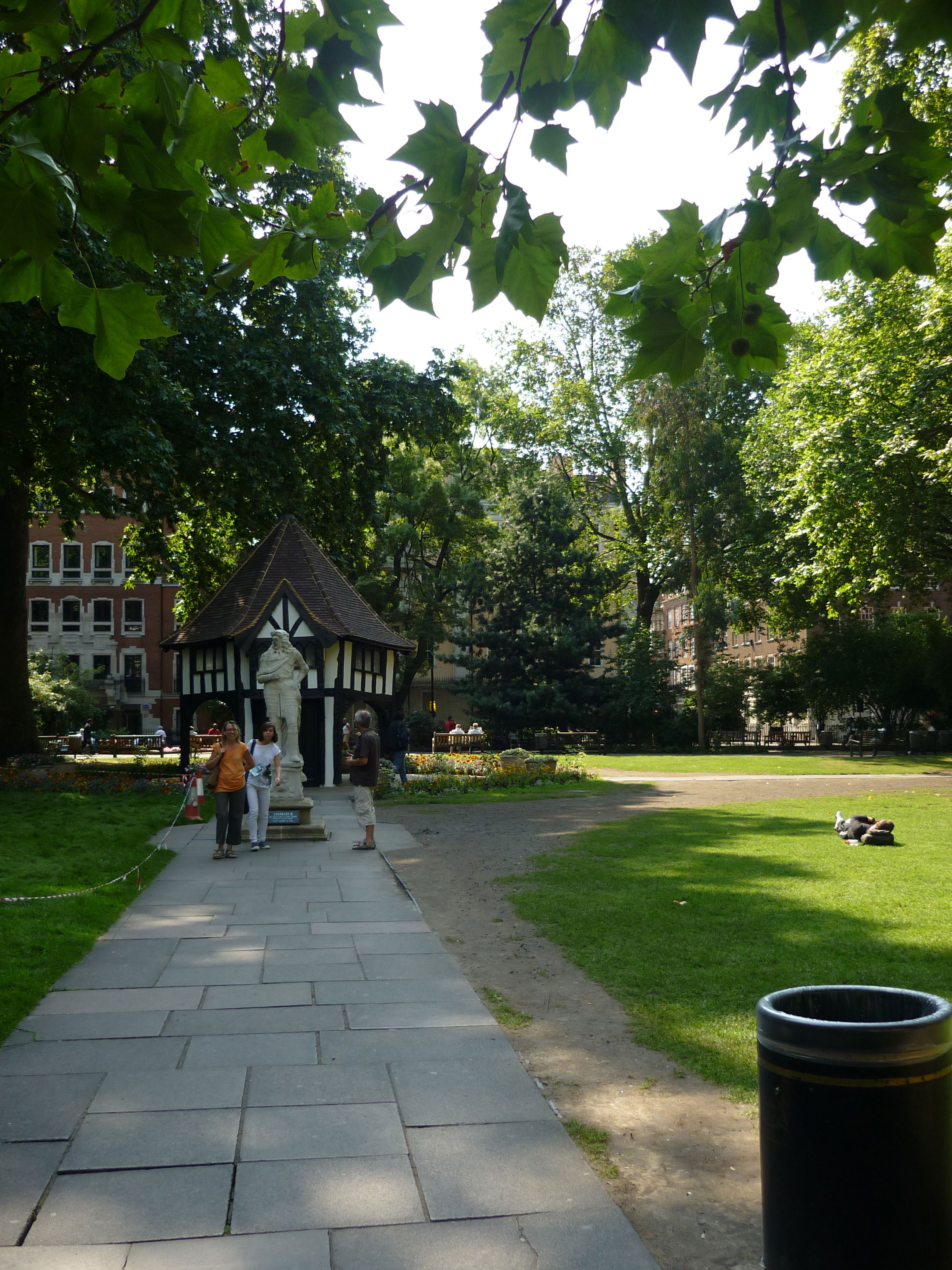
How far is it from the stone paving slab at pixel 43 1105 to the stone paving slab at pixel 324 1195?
991mm

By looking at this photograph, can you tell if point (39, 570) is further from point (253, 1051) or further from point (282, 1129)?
point (282, 1129)

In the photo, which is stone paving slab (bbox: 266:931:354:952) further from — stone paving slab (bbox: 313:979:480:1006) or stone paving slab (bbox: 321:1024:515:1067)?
stone paving slab (bbox: 321:1024:515:1067)

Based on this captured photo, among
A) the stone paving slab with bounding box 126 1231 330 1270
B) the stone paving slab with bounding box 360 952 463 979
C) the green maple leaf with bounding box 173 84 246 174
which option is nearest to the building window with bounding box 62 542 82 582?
the stone paving slab with bounding box 360 952 463 979

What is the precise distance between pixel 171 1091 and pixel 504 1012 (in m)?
2.24

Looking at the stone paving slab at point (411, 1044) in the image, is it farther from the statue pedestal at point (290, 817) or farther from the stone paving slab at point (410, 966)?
the statue pedestal at point (290, 817)

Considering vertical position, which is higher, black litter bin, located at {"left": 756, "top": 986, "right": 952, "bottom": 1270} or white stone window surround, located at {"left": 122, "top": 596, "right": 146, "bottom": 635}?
white stone window surround, located at {"left": 122, "top": 596, "right": 146, "bottom": 635}

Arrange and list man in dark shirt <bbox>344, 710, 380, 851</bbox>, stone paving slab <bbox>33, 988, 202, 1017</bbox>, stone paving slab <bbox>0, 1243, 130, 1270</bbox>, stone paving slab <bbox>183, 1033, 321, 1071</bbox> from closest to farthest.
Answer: stone paving slab <bbox>0, 1243, 130, 1270</bbox>
stone paving slab <bbox>183, 1033, 321, 1071</bbox>
stone paving slab <bbox>33, 988, 202, 1017</bbox>
man in dark shirt <bbox>344, 710, 380, 851</bbox>

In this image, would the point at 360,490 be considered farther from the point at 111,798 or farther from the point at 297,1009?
the point at 297,1009

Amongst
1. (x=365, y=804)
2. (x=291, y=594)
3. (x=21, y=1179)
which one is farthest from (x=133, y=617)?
(x=21, y=1179)

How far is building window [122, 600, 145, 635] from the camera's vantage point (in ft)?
222

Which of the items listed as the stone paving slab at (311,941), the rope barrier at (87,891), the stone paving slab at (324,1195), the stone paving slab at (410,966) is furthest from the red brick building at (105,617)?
the stone paving slab at (324,1195)

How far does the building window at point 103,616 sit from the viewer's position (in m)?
67.7

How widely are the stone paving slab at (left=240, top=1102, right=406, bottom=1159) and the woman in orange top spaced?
9.02m

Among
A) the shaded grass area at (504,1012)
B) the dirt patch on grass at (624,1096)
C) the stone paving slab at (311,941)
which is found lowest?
the dirt patch on grass at (624,1096)
